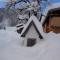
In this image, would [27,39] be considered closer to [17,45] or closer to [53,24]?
[17,45]

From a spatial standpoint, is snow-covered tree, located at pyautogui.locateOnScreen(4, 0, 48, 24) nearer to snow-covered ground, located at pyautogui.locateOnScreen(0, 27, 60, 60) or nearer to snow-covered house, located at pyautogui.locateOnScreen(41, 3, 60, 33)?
snow-covered house, located at pyautogui.locateOnScreen(41, 3, 60, 33)

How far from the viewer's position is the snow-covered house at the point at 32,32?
178cm

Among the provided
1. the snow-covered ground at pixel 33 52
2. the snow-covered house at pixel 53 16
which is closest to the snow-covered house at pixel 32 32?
the snow-covered ground at pixel 33 52

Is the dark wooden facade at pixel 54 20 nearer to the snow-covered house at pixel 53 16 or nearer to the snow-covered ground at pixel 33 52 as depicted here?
the snow-covered house at pixel 53 16

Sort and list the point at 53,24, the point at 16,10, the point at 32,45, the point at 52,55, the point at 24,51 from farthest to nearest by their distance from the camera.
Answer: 1. the point at 16,10
2. the point at 53,24
3. the point at 32,45
4. the point at 24,51
5. the point at 52,55

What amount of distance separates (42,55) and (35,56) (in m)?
0.05

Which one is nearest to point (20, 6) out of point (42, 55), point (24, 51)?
point (24, 51)

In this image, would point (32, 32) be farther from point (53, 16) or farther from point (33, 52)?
point (53, 16)

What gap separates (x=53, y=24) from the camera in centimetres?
257

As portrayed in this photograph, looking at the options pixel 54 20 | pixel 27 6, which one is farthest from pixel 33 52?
pixel 27 6

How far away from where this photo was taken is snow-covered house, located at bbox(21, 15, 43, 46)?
1.78 m

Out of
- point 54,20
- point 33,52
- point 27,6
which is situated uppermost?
point 27,6

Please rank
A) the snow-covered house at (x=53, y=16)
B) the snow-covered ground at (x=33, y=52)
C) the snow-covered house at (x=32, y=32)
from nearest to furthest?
the snow-covered ground at (x=33, y=52)
the snow-covered house at (x=32, y=32)
the snow-covered house at (x=53, y=16)

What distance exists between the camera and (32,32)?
182 cm
